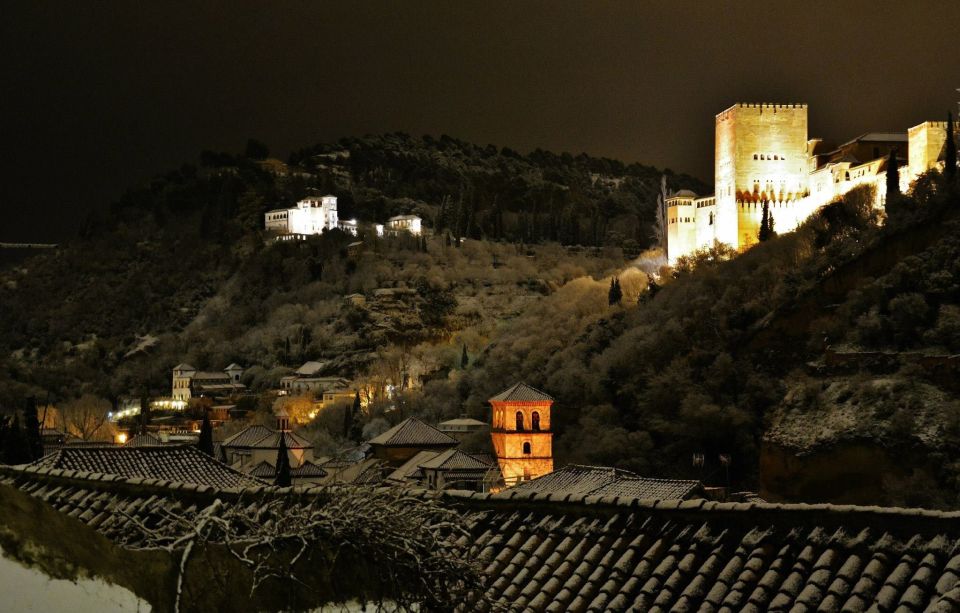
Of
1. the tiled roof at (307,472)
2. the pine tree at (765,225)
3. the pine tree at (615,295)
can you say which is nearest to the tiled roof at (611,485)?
the tiled roof at (307,472)

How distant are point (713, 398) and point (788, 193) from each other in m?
23.0

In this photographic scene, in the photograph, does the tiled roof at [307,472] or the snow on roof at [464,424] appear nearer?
the tiled roof at [307,472]

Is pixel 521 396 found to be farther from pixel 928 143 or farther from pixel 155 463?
pixel 155 463

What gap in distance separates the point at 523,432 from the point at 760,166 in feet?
97.6

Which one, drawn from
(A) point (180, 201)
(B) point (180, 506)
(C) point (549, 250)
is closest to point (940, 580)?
(B) point (180, 506)

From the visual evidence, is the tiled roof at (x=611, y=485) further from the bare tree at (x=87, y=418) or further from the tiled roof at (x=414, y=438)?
the bare tree at (x=87, y=418)


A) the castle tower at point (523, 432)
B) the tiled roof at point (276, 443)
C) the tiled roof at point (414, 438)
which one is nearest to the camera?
the castle tower at point (523, 432)

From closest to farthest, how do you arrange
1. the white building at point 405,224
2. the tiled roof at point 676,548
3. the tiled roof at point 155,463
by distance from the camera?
the tiled roof at point 676,548 < the tiled roof at point 155,463 < the white building at point 405,224

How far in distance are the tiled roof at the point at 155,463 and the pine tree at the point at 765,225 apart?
50.7 meters

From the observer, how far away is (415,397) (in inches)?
2950

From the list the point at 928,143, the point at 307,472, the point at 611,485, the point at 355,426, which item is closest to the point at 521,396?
the point at 307,472

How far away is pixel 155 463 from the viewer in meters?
17.9

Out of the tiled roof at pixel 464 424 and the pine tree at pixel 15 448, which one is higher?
the pine tree at pixel 15 448

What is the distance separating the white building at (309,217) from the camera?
136000 millimetres
